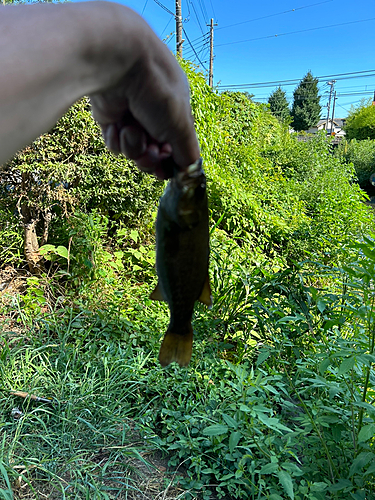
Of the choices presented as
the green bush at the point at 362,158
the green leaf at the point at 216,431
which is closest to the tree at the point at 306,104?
the green bush at the point at 362,158

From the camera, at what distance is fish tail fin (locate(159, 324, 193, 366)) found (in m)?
0.89

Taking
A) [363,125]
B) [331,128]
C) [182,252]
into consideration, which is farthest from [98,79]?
[331,128]

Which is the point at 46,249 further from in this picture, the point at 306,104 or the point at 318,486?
the point at 306,104

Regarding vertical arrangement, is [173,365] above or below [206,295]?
below

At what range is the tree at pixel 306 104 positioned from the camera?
154 feet

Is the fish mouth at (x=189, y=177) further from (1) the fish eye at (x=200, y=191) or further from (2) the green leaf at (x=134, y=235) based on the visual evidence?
(2) the green leaf at (x=134, y=235)

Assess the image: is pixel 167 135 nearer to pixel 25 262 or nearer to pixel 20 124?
pixel 20 124

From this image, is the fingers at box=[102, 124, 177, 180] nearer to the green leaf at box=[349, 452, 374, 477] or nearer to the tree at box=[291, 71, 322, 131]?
the green leaf at box=[349, 452, 374, 477]

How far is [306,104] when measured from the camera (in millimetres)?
47094

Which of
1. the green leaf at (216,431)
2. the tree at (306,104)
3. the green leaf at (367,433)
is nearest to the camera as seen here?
the green leaf at (367,433)

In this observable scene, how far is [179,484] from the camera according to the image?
2.18 meters

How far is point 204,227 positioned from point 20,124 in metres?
0.44

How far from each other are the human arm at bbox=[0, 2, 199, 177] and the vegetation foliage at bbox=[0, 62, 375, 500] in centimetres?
133

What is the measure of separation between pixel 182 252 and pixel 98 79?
385 mm
